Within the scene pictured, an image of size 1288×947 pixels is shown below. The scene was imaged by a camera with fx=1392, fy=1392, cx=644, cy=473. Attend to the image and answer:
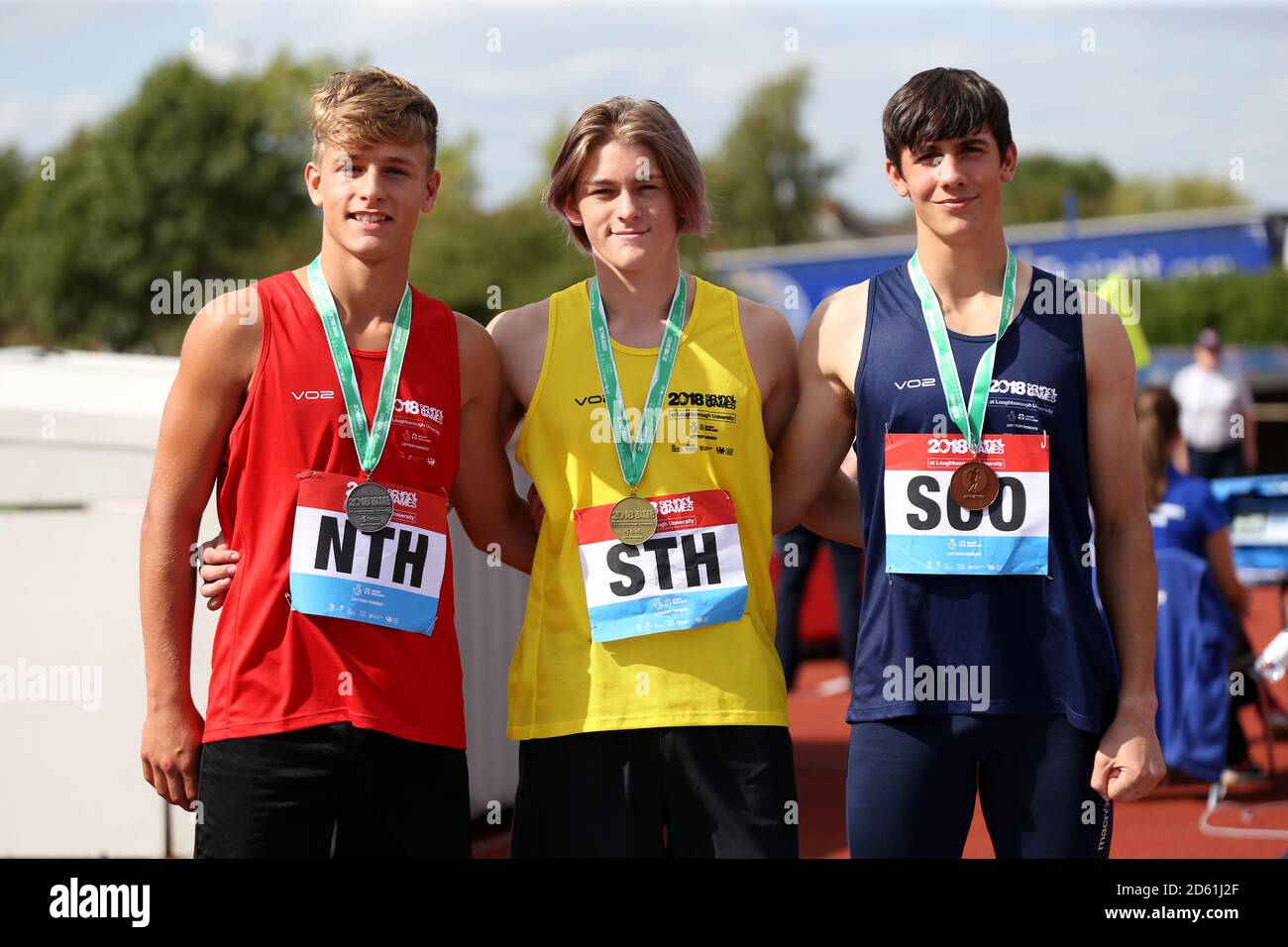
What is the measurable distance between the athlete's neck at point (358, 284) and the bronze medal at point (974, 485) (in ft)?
4.61

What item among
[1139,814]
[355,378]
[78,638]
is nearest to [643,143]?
[355,378]

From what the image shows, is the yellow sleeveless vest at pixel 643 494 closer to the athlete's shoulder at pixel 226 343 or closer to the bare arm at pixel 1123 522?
the athlete's shoulder at pixel 226 343

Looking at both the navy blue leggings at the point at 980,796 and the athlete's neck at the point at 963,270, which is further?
the athlete's neck at the point at 963,270

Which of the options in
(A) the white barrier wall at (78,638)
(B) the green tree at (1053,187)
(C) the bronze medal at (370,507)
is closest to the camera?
(C) the bronze medal at (370,507)

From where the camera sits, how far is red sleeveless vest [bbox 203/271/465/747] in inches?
123

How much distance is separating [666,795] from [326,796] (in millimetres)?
790

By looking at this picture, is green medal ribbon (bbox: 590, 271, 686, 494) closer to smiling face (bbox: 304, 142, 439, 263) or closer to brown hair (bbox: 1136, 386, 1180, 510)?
smiling face (bbox: 304, 142, 439, 263)

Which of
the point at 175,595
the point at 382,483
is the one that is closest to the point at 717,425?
the point at 382,483

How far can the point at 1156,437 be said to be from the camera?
7148 mm

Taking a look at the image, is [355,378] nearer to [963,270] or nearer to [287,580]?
[287,580]

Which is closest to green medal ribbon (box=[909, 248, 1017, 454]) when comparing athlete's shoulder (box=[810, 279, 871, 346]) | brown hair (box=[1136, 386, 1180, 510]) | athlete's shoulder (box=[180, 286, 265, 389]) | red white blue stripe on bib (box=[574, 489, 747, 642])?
athlete's shoulder (box=[810, 279, 871, 346])

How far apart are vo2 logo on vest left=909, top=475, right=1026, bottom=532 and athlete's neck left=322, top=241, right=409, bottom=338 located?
52.6 inches

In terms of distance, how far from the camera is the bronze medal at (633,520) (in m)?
3.32

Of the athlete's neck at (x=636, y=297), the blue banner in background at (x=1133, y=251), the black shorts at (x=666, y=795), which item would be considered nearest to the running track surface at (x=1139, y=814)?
the black shorts at (x=666, y=795)
